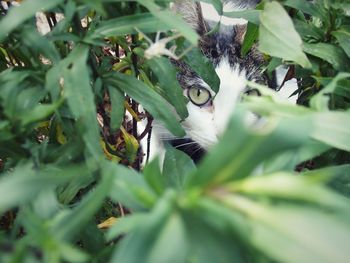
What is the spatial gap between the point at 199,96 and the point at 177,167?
2.14 ft

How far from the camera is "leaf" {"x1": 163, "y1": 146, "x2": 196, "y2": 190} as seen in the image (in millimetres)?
684

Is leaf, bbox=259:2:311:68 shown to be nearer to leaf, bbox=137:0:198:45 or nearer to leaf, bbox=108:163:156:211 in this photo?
leaf, bbox=137:0:198:45

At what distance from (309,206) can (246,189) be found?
5 cm

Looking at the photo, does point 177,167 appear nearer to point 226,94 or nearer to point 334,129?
point 334,129

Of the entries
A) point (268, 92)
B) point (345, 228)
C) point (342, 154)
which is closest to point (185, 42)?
point (268, 92)

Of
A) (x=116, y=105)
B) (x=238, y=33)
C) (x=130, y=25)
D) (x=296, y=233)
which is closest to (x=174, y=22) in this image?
(x=130, y=25)

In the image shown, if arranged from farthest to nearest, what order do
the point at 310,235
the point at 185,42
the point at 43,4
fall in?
the point at 185,42 < the point at 43,4 < the point at 310,235

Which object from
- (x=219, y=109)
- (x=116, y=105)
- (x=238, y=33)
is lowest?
(x=219, y=109)

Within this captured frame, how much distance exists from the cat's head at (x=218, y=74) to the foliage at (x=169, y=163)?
1.30ft

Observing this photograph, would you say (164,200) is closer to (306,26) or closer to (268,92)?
(268,92)

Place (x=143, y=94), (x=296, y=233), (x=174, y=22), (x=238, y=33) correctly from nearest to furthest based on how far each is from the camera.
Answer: (x=296, y=233) → (x=174, y=22) → (x=143, y=94) → (x=238, y=33)

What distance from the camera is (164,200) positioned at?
1.23ft

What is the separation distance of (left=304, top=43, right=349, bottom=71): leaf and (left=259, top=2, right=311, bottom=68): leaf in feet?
0.37

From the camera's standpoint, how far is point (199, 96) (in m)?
1.33
